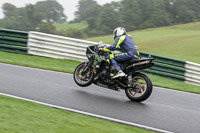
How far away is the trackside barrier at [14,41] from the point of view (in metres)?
13.8

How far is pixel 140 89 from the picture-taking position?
761 cm

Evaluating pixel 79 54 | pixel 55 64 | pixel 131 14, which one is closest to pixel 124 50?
pixel 55 64

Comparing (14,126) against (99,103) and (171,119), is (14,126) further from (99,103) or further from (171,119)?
(171,119)

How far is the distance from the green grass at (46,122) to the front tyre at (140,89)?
1.88 meters

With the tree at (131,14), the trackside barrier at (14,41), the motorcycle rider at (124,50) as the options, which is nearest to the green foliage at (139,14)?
the tree at (131,14)

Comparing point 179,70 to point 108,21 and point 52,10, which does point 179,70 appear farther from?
point 52,10

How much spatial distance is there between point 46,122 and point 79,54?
8.11 m

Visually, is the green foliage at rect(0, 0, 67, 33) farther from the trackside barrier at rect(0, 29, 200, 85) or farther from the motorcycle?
the motorcycle

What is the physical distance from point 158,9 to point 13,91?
10822 cm

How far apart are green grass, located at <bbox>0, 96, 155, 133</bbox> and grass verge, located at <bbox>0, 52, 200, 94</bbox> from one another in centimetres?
496

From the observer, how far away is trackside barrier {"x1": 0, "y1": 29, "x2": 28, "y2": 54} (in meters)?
13.8

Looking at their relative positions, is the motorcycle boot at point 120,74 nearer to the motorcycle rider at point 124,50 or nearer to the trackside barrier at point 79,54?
the motorcycle rider at point 124,50

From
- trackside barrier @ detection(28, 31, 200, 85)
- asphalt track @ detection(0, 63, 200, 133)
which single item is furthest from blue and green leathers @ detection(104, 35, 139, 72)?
trackside barrier @ detection(28, 31, 200, 85)

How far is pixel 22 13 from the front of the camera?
104 metres
